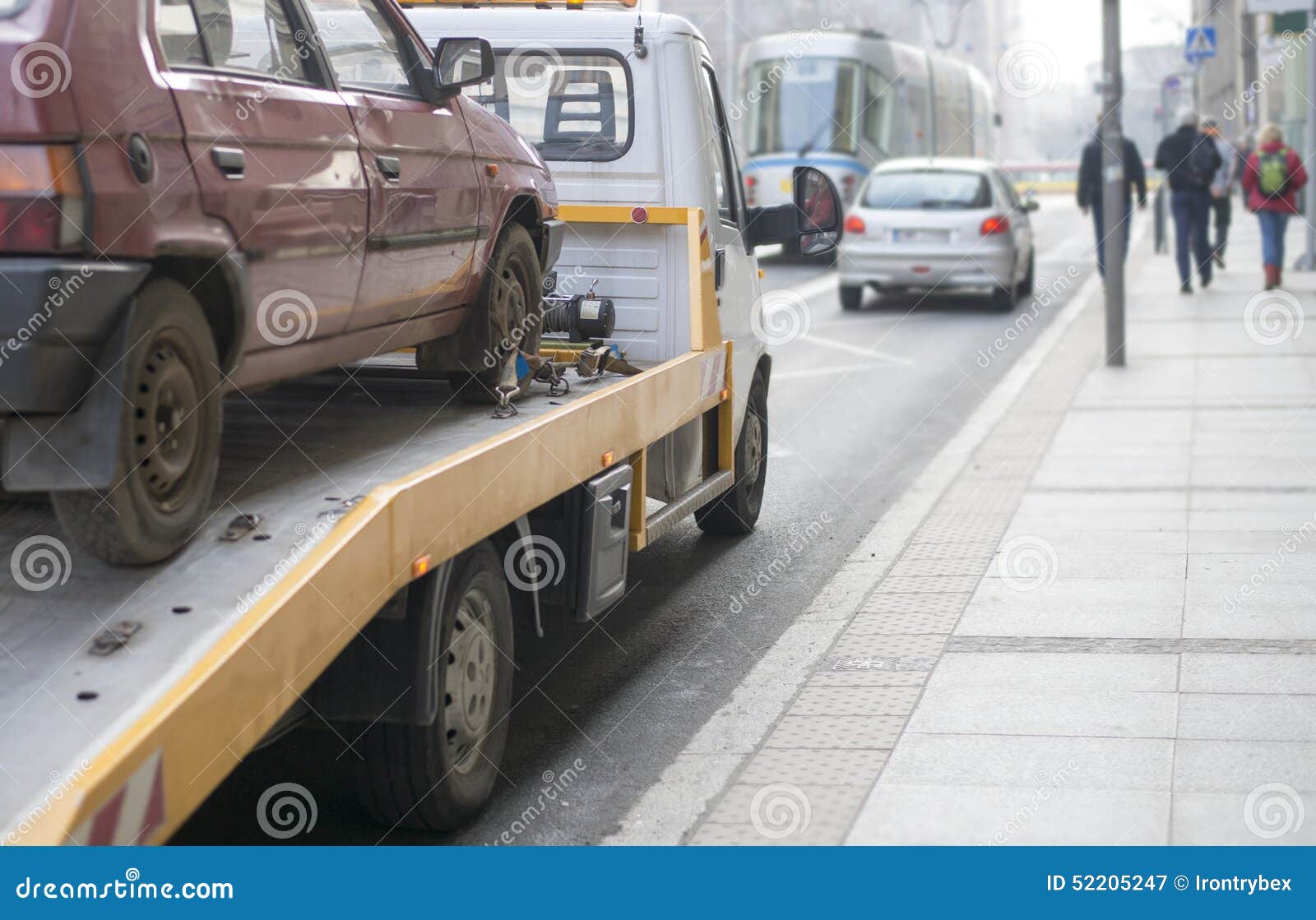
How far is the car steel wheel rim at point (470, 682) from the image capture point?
449cm

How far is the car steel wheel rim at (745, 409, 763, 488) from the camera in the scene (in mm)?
8148

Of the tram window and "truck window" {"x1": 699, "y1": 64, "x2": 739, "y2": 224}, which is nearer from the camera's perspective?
"truck window" {"x1": 699, "y1": 64, "x2": 739, "y2": 224}

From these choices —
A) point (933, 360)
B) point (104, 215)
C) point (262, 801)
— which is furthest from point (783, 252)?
A: point (933, 360)

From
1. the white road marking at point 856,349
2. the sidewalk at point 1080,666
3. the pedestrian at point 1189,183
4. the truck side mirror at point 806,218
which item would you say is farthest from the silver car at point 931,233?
the truck side mirror at point 806,218

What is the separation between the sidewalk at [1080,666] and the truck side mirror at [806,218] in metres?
1.48

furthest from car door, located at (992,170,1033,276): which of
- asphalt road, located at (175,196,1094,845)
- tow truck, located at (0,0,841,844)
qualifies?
tow truck, located at (0,0,841,844)

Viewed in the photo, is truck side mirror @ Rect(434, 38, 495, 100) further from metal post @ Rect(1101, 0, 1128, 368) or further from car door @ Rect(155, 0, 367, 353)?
metal post @ Rect(1101, 0, 1128, 368)

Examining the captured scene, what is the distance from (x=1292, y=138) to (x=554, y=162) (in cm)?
3363

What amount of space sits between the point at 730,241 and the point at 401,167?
307cm

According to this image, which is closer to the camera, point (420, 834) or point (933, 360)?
point (420, 834)

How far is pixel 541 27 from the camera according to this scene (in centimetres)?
739

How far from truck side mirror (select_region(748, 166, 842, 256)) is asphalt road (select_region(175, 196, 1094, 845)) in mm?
1447

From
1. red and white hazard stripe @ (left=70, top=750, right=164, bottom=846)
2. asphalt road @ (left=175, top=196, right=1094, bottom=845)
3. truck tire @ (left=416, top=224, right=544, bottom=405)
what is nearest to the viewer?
red and white hazard stripe @ (left=70, top=750, right=164, bottom=846)

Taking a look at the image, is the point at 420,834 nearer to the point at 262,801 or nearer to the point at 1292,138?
the point at 262,801
